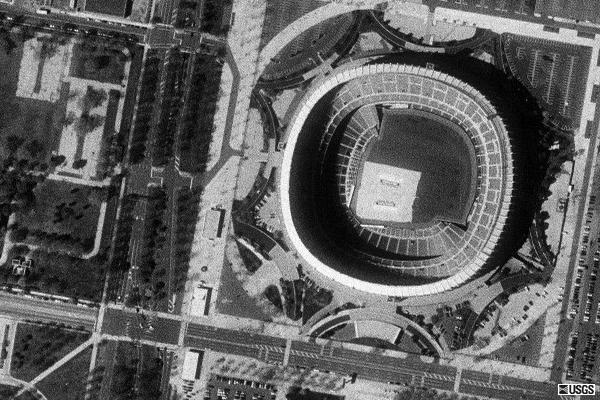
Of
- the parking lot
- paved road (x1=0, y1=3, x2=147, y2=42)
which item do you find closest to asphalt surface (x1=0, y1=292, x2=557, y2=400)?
the parking lot

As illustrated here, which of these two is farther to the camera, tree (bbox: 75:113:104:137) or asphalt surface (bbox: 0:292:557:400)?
tree (bbox: 75:113:104:137)

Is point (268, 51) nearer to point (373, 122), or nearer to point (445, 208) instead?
point (373, 122)

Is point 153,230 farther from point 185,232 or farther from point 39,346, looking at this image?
point 39,346

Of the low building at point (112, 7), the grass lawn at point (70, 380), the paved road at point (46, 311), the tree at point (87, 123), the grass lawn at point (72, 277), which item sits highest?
the low building at point (112, 7)

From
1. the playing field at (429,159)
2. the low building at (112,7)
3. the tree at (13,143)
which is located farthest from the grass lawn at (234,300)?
the low building at (112,7)

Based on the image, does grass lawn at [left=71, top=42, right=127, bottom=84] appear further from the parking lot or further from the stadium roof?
the parking lot

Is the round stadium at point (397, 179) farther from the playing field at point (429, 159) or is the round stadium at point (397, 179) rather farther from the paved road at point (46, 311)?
the paved road at point (46, 311)

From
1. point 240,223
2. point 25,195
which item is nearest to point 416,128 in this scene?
point 240,223
